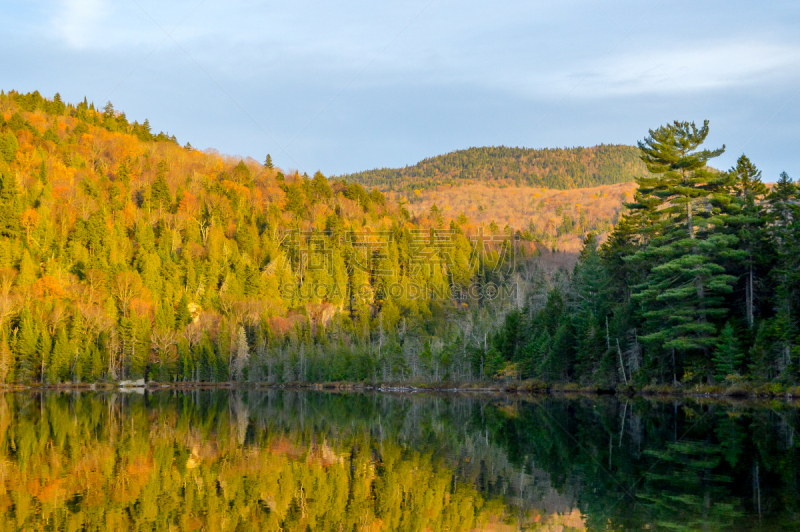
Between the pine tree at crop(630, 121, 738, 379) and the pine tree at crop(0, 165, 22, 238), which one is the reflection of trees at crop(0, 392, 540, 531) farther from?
the pine tree at crop(0, 165, 22, 238)

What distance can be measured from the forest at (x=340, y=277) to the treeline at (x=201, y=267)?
388 mm

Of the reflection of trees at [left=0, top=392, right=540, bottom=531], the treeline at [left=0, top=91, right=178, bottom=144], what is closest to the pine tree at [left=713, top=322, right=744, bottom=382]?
the reflection of trees at [left=0, top=392, right=540, bottom=531]

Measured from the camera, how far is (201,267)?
118 meters

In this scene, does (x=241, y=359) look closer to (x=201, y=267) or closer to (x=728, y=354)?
(x=201, y=267)

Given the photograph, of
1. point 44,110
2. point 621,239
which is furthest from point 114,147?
point 621,239

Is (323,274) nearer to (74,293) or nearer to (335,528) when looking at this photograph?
(74,293)

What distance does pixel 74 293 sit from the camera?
325 ft

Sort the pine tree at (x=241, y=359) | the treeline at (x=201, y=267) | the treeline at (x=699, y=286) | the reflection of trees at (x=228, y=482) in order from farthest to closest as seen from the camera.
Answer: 1. the pine tree at (x=241, y=359)
2. the treeline at (x=201, y=267)
3. the treeline at (x=699, y=286)
4. the reflection of trees at (x=228, y=482)

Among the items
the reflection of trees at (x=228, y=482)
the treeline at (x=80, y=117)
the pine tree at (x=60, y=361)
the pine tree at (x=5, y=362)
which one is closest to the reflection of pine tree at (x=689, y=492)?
the reflection of trees at (x=228, y=482)

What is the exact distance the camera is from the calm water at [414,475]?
14.5 metres

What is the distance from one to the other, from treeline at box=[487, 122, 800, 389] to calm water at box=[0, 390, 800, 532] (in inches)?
411

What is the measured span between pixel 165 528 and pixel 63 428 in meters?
21.6

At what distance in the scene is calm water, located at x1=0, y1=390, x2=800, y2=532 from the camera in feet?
47.6

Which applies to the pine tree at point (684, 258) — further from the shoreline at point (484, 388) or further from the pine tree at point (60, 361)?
the pine tree at point (60, 361)
